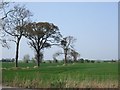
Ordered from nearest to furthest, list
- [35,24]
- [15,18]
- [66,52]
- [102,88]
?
[102,88] < [15,18] < [35,24] < [66,52]

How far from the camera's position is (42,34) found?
64812mm

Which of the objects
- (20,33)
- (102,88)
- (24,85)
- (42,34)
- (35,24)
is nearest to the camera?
(102,88)

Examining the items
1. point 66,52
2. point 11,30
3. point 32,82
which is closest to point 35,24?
point 11,30

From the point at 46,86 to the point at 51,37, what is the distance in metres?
50.6

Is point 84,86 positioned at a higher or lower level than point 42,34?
lower

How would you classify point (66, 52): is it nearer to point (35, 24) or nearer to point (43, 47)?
point (43, 47)

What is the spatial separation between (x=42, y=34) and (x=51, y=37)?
3341 mm

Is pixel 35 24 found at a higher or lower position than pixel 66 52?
higher

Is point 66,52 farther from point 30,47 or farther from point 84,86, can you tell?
point 84,86

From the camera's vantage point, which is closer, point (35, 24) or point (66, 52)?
point (35, 24)

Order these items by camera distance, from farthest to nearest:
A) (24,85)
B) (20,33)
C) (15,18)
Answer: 1. (20,33)
2. (15,18)
3. (24,85)

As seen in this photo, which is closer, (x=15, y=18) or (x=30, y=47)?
(x=15, y=18)

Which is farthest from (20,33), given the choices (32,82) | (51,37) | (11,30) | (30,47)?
(32,82)

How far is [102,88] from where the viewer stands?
1623cm
